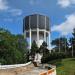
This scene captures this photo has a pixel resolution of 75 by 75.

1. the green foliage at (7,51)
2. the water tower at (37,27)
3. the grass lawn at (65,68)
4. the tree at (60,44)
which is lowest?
the grass lawn at (65,68)

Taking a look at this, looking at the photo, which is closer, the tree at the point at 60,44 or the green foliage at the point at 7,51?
the green foliage at the point at 7,51

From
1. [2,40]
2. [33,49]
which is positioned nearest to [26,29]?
[33,49]

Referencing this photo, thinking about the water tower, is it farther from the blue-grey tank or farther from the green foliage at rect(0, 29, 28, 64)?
the green foliage at rect(0, 29, 28, 64)

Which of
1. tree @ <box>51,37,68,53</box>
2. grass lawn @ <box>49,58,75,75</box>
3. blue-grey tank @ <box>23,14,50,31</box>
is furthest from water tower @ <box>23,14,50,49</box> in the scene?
grass lawn @ <box>49,58,75,75</box>

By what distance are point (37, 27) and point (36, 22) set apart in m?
2.88

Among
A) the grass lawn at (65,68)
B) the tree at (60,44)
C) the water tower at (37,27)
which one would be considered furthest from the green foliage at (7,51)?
the water tower at (37,27)

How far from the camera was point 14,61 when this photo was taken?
45.7 m

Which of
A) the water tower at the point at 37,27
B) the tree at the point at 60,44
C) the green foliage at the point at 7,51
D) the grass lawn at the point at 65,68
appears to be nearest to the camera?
the grass lawn at the point at 65,68

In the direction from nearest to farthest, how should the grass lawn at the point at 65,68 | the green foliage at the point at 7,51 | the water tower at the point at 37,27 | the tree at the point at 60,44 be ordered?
the grass lawn at the point at 65,68 < the green foliage at the point at 7,51 < the tree at the point at 60,44 < the water tower at the point at 37,27

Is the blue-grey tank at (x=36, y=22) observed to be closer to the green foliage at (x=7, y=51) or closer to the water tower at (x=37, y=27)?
the water tower at (x=37, y=27)

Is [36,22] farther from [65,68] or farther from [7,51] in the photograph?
[7,51]

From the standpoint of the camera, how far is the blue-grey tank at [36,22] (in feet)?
375

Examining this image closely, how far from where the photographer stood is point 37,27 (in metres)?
113

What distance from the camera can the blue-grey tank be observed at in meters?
114
